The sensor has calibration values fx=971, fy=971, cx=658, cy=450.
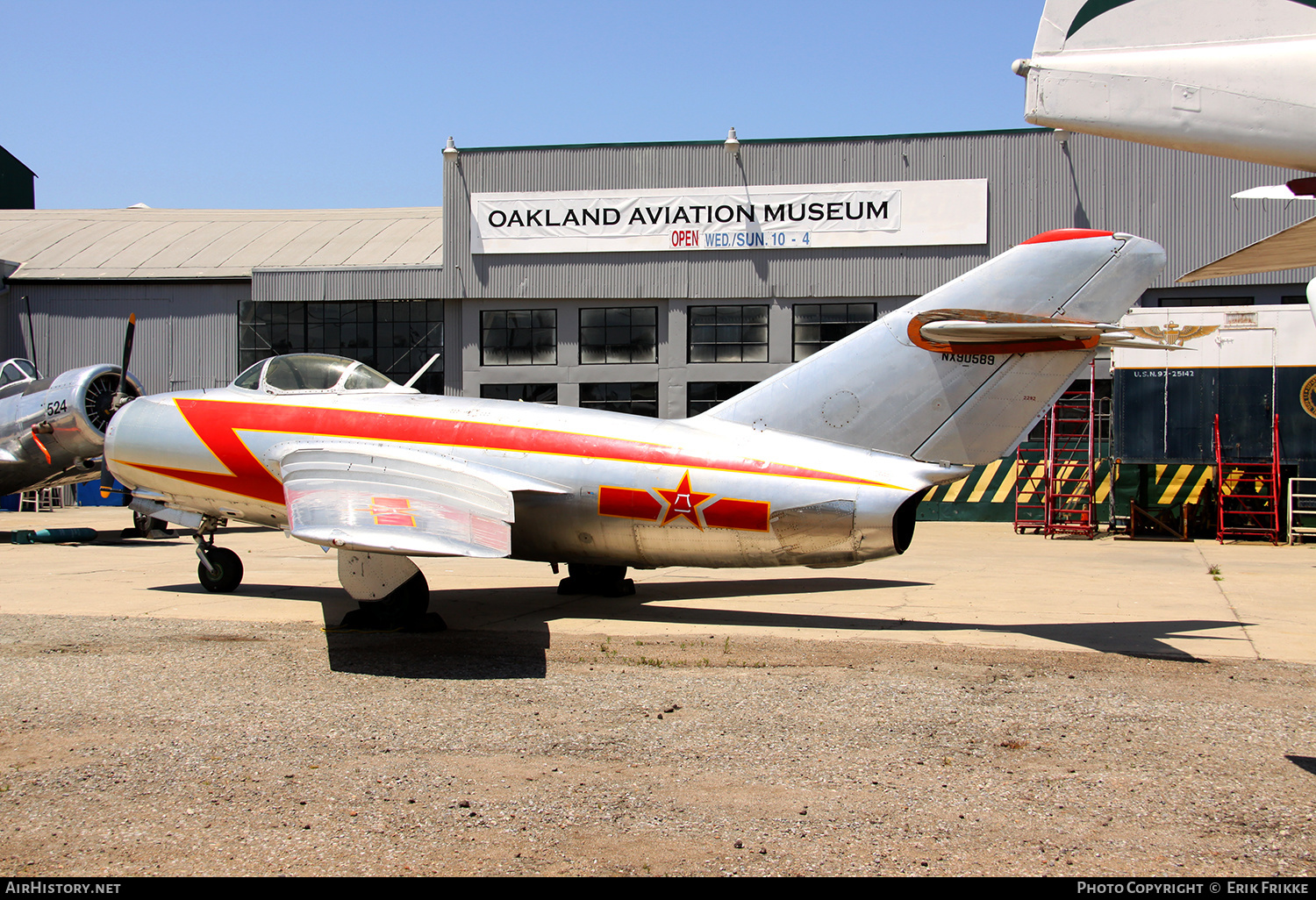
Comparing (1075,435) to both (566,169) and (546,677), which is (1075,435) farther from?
(546,677)

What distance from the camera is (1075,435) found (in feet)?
83.1

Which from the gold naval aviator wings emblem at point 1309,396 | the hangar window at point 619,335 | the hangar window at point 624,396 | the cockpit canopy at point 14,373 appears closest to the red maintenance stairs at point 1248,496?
the gold naval aviator wings emblem at point 1309,396

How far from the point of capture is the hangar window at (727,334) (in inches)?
1102

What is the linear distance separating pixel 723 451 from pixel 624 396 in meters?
18.6

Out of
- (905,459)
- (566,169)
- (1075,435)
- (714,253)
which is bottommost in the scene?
(1075,435)

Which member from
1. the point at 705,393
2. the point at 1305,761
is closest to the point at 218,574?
the point at 1305,761

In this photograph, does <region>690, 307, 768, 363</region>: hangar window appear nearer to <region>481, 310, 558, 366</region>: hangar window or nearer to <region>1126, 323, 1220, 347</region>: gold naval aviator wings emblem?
<region>481, 310, 558, 366</region>: hangar window

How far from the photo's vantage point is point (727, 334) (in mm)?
28156

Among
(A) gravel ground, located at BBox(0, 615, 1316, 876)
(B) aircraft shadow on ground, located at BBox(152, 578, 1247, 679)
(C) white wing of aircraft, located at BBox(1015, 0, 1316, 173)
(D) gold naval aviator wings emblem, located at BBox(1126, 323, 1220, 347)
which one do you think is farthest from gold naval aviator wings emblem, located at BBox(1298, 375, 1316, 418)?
(C) white wing of aircraft, located at BBox(1015, 0, 1316, 173)

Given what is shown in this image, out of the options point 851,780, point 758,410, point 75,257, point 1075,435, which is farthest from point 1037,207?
point 75,257

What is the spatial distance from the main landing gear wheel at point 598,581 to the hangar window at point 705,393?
51.9ft

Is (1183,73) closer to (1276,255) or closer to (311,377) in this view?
(1276,255)

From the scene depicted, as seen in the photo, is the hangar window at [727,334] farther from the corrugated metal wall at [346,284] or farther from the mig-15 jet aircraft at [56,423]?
the mig-15 jet aircraft at [56,423]

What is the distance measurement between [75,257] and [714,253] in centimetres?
2322
